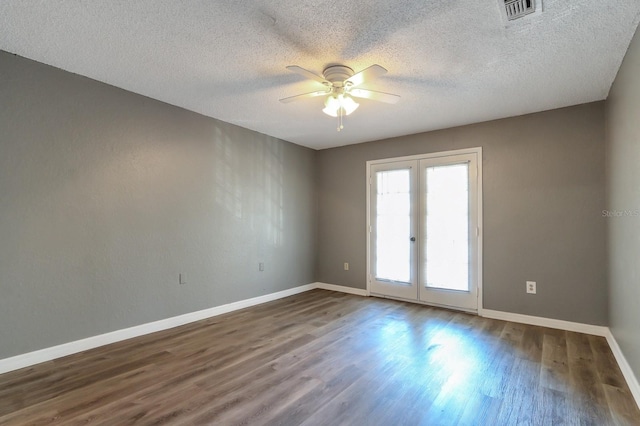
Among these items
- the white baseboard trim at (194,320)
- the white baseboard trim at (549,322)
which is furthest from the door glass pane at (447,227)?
the white baseboard trim at (194,320)

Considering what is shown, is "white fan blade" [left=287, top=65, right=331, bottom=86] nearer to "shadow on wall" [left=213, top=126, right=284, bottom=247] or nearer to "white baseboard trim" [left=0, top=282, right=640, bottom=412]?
"shadow on wall" [left=213, top=126, right=284, bottom=247]

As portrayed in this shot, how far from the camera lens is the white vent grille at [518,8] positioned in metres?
1.85

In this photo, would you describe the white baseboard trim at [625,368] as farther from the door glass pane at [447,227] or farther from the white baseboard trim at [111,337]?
the white baseboard trim at [111,337]

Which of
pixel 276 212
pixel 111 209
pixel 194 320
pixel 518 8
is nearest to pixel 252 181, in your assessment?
pixel 276 212

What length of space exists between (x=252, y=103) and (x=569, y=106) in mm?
3560

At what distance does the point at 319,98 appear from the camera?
→ 10.9 ft

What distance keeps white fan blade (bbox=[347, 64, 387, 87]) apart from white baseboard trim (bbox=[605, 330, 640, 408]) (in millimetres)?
2753

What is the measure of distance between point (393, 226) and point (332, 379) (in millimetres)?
2862

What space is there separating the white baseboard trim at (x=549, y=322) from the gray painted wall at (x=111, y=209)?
313cm

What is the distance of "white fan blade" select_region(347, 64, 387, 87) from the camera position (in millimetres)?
2255

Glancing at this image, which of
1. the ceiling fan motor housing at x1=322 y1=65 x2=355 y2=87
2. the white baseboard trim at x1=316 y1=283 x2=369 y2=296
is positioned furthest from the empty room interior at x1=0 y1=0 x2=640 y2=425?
the white baseboard trim at x1=316 y1=283 x2=369 y2=296

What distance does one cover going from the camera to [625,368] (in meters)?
2.40

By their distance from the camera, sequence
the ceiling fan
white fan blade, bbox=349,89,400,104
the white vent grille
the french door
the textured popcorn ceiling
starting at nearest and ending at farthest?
1. the white vent grille
2. the textured popcorn ceiling
3. the ceiling fan
4. white fan blade, bbox=349,89,400,104
5. the french door

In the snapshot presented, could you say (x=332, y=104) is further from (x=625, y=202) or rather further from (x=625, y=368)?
(x=625, y=368)
